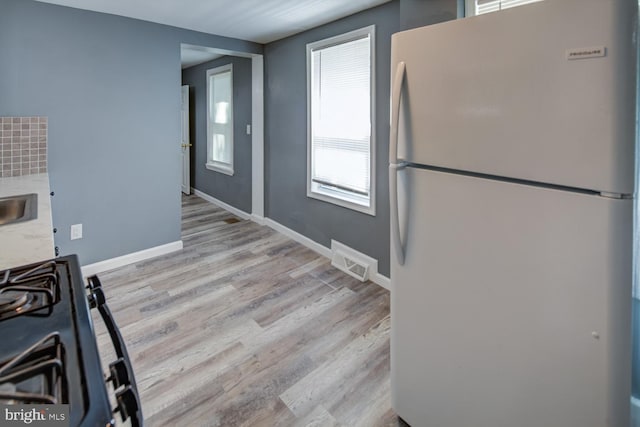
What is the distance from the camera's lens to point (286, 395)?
178 centimetres

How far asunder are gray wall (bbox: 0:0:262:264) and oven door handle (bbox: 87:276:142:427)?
8.20 ft

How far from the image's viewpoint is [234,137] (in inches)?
191

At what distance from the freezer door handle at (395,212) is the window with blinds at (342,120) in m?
1.60

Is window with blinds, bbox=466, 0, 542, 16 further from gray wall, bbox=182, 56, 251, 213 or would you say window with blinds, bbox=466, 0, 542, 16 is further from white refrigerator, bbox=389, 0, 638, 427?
gray wall, bbox=182, 56, 251, 213

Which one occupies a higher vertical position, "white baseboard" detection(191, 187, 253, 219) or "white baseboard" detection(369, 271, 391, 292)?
"white baseboard" detection(191, 187, 253, 219)

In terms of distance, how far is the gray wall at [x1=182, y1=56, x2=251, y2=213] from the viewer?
4.59 metres

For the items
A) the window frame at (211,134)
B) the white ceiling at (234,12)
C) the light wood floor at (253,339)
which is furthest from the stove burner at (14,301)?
the window frame at (211,134)

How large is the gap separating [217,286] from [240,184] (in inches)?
86.8

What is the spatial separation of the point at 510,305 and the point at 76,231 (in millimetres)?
3284

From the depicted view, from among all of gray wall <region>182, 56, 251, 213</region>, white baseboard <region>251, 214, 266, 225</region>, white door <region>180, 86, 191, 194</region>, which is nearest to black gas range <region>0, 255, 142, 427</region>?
white baseboard <region>251, 214, 266, 225</region>

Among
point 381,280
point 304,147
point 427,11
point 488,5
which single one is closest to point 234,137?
point 304,147

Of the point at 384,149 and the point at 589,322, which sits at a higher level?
the point at 384,149

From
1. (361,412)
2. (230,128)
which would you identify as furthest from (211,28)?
(361,412)

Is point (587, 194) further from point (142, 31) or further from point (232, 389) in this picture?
point (142, 31)
